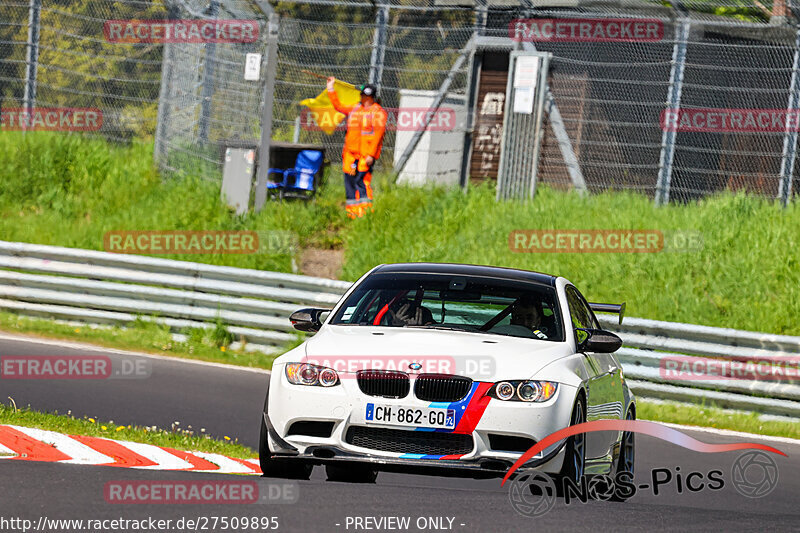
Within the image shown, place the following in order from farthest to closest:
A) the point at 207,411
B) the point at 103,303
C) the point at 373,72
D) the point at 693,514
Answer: the point at 373,72 < the point at 103,303 < the point at 207,411 < the point at 693,514

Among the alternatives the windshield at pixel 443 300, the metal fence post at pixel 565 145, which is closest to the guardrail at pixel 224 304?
the metal fence post at pixel 565 145

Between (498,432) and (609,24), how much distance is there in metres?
13.5

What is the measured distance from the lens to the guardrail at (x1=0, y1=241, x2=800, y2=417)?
13.3 meters

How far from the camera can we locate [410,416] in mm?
7016

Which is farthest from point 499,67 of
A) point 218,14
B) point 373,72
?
point 218,14

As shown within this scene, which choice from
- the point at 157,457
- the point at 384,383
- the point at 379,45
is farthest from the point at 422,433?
the point at 379,45

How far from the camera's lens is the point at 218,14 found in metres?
21.0

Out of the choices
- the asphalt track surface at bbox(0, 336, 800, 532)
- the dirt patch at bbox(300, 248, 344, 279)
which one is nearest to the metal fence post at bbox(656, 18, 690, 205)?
the dirt patch at bbox(300, 248, 344, 279)

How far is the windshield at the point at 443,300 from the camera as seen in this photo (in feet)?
27.2

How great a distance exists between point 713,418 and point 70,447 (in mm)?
7014

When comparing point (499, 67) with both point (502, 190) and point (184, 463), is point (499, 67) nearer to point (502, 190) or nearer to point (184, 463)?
point (502, 190)

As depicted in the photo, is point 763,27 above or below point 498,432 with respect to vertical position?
above

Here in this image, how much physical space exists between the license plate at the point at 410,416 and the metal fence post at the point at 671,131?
1185 cm

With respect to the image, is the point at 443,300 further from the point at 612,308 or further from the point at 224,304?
the point at 224,304
